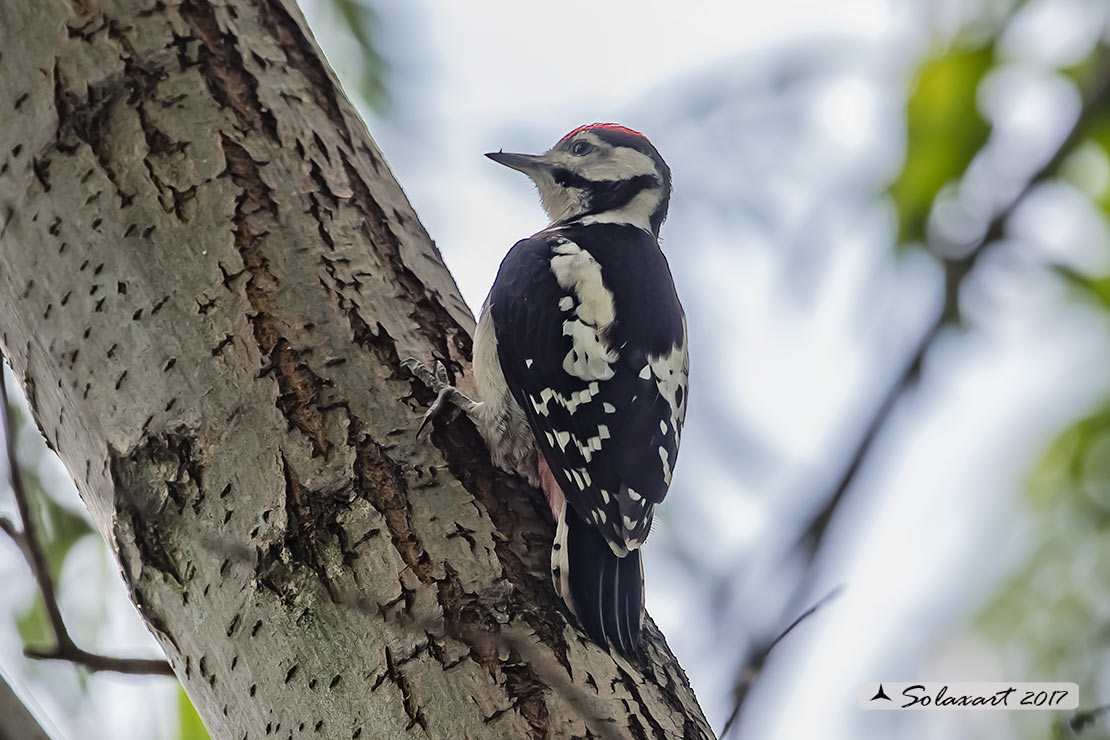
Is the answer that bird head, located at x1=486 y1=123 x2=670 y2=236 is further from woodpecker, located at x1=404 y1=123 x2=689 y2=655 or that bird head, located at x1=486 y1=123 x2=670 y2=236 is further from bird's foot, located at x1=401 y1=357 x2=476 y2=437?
bird's foot, located at x1=401 y1=357 x2=476 y2=437

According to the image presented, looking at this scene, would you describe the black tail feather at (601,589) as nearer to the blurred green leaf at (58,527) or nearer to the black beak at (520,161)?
the blurred green leaf at (58,527)

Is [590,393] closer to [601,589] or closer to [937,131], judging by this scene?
[601,589]

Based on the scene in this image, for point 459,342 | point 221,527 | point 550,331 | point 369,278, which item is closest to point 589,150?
point 550,331

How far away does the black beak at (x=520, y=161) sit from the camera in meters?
3.09

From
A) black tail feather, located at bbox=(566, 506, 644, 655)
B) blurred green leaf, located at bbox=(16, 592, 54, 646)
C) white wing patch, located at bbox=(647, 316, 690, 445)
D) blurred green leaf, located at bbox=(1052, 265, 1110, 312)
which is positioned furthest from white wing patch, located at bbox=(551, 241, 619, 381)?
blurred green leaf, located at bbox=(16, 592, 54, 646)

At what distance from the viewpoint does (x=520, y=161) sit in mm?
3096

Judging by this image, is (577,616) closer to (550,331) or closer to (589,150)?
(550,331)

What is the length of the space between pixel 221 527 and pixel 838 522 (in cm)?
92

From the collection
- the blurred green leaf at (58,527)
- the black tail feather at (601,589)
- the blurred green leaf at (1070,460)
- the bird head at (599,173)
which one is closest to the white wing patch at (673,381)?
the black tail feather at (601,589)

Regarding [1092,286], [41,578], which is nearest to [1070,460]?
[1092,286]

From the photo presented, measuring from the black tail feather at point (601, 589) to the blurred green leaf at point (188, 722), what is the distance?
3.10 ft

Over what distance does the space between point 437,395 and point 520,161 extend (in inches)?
59.4

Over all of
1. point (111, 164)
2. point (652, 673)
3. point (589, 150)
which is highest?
point (111, 164)

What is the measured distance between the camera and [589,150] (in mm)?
3107
